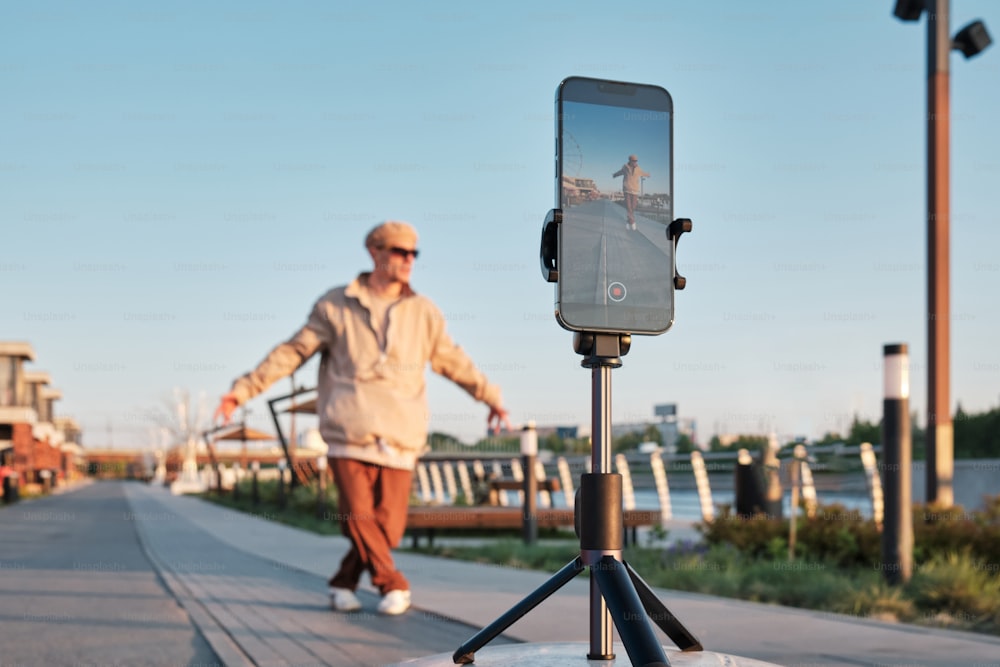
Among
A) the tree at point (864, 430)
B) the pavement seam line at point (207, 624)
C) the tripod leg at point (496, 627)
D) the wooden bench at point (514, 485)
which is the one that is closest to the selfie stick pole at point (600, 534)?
the tripod leg at point (496, 627)

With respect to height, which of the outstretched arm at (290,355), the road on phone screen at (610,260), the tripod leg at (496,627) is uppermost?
the road on phone screen at (610,260)

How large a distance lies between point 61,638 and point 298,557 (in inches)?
178

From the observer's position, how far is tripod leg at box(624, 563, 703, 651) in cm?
220

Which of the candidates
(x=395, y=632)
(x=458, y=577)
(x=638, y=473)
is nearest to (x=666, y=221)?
(x=395, y=632)

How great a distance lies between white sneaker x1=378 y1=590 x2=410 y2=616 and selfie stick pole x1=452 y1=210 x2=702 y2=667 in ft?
10.5

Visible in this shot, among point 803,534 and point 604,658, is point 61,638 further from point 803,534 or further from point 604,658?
point 803,534

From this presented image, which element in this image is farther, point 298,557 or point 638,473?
point 638,473

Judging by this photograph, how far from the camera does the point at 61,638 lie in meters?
4.88

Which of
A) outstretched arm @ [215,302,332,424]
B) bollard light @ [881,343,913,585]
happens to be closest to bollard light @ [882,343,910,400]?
bollard light @ [881,343,913,585]

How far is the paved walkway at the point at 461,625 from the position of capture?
4.01 meters

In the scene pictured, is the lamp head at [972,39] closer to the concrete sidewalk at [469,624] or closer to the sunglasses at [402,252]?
the concrete sidewalk at [469,624]

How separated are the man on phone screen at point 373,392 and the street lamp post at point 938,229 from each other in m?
4.97

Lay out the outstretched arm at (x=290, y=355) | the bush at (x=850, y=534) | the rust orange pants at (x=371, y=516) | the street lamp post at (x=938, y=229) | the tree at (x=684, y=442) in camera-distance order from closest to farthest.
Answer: the rust orange pants at (x=371, y=516)
the outstretched arm at (x=290, y=355)
the bush at (x=850, y=534)
the street lamp post at (x=938, y=229)
the tree at (x=684, y=442)

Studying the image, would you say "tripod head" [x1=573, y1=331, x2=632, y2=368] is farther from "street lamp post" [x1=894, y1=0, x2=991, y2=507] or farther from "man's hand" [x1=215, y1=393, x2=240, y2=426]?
"street lamp post" [x1=894, y1=0, x2=991, y2=507]
